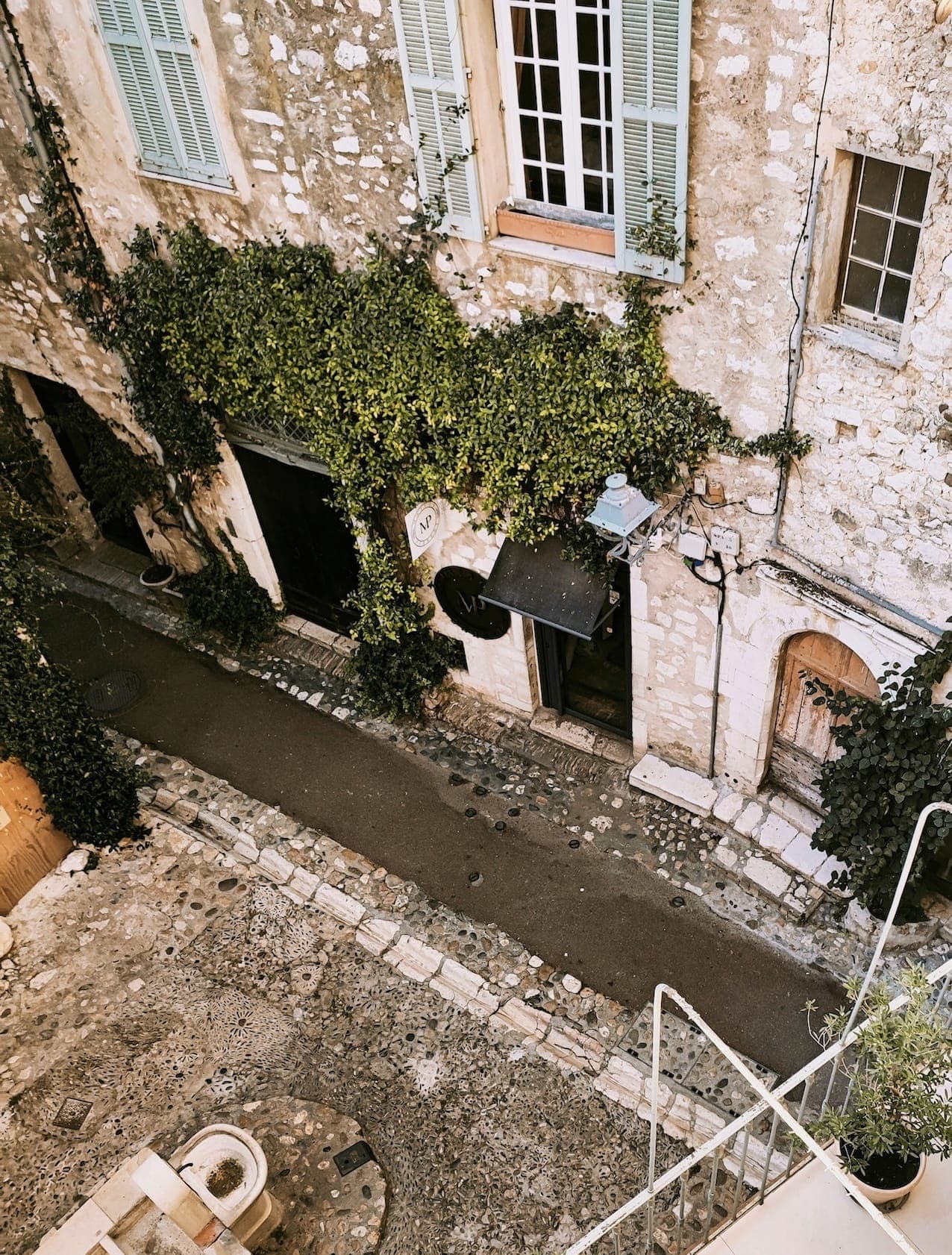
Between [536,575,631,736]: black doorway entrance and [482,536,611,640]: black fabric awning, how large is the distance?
24.4 inches

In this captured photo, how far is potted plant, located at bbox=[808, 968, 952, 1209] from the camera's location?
4.61 metres

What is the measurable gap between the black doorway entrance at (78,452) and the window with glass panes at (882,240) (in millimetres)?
8355

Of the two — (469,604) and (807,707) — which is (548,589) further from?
(807,707)

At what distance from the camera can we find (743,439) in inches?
279

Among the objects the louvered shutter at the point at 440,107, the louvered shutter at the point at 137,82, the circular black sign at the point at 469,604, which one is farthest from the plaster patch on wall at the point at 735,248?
the louvered shutter at the point at 137,82

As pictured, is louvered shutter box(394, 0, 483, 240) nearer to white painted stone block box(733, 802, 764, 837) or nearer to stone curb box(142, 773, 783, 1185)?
white painted stone block box(733, 802, 764, 837)

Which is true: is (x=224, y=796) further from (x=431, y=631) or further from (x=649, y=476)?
(x=649, y=476)

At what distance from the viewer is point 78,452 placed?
1238 cm

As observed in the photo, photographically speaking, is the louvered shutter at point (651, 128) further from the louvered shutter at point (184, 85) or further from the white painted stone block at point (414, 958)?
the white painted stone block at point (414, 958)

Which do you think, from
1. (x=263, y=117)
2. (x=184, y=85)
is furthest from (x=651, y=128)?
(x=184, y=85)

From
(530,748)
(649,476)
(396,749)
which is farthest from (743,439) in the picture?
(396,749)

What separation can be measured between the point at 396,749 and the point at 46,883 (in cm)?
343

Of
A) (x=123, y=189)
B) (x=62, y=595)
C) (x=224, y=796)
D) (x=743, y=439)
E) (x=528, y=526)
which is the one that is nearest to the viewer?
(x=743, y=439)

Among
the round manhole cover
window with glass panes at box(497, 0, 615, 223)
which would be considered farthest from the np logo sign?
the round manhole cover
